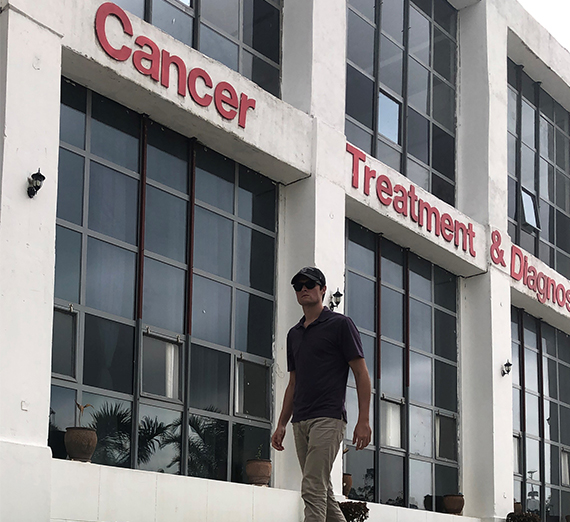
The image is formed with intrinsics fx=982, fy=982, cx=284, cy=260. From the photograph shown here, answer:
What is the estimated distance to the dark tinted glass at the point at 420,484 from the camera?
17.9 meters

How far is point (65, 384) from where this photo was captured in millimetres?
11570

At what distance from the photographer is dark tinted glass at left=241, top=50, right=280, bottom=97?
50.9 ft

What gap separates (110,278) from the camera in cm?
1255

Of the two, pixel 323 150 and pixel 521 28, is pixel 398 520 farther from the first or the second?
pixel 521 28

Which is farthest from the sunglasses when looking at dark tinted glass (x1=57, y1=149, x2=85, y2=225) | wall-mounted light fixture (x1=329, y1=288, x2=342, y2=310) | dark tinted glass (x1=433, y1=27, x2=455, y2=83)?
dark tinted glass (x1=433, y1=27, x2=455, y2=83)

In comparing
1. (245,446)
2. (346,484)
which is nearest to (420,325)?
(346,484)

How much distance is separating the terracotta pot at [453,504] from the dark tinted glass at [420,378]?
5.97 ft

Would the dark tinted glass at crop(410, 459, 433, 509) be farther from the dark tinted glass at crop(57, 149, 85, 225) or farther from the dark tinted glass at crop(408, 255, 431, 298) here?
the dark tinted glass at crop(57, 149, 85, 225)

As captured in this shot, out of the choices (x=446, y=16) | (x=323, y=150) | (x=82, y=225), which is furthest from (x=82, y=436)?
(x=446, y=16)

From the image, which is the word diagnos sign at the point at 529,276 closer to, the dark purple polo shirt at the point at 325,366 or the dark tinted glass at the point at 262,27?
the dark tinted glass at the point at 262,27

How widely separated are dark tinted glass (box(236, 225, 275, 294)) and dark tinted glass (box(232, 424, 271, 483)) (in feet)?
7.09

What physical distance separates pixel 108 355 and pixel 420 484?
8036 millimetres

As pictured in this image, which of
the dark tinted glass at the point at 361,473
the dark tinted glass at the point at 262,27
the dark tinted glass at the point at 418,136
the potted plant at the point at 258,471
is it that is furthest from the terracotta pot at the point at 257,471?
the dark tinted glass at the point at 418,136

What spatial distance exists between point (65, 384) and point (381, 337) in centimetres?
734
